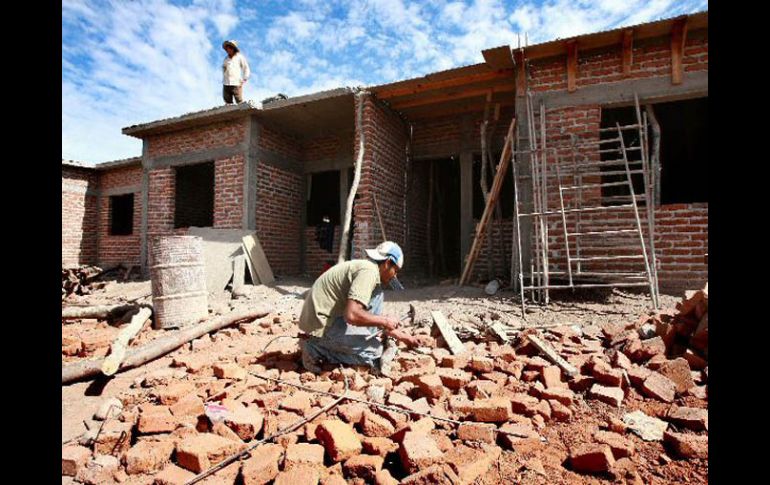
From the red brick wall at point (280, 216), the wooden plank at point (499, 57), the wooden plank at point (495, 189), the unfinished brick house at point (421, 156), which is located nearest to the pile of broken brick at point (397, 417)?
the wooden plank at point (495, 189)

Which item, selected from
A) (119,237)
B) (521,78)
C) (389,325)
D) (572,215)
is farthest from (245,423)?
(119,237)

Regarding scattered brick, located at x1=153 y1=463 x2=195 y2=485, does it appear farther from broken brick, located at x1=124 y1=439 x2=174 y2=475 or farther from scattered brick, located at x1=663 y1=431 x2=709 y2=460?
scattered brick, located at x1=663 y1=431 x2=709 y2=460

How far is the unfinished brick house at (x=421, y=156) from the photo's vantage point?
579cm

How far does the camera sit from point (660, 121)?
7.18m

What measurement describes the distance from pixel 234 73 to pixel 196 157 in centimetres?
219

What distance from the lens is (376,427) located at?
7.63ft

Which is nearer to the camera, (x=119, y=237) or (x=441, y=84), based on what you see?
(x=441, y=84)

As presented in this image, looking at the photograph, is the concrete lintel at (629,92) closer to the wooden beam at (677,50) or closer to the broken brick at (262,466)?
the wooden beam at (677,50)

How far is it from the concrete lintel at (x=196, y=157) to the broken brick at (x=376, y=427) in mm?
7463

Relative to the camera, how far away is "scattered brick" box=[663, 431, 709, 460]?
2.04 meters

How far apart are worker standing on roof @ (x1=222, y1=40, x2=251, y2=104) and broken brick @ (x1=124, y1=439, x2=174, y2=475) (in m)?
8.60

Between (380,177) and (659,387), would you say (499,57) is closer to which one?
(380,177)

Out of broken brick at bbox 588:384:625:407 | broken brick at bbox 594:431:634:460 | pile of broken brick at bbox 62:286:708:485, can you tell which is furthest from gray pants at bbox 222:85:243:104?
broken brick at bbox 594:431:634:460
